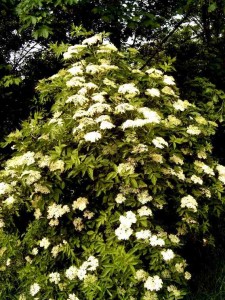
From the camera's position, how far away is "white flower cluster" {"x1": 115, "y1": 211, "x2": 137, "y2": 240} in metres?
2.83

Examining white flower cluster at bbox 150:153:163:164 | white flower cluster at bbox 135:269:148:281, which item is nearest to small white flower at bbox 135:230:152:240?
white flower cluster at bbox 135:269:148:281

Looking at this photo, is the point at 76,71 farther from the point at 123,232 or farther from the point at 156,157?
the point at 123,232

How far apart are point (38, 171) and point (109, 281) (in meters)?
0.93

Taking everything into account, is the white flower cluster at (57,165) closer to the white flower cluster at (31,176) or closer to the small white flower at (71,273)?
the white flower cluster at (31,176)

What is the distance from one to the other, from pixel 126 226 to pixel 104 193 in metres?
0.34

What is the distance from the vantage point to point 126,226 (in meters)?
2.86

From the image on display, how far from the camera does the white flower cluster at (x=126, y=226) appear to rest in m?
2.83

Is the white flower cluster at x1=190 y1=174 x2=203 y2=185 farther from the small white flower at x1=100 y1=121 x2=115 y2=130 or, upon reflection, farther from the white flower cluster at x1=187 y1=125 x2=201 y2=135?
the small white flower at x1=100 y1=121 x2=115 y2=130

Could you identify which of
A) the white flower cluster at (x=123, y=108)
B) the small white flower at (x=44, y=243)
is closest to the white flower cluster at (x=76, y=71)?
the white flower cluster at (x=123, y=108)

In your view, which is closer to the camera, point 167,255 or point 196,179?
point 167,255

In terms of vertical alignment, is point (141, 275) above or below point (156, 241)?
below

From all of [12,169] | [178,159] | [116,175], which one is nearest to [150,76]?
[178,159]

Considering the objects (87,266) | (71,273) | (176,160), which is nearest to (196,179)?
(176,160)

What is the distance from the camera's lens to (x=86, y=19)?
18.5ft
